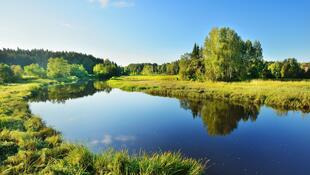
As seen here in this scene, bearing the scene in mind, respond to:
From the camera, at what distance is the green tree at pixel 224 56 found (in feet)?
143

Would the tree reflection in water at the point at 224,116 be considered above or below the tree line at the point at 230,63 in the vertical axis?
below

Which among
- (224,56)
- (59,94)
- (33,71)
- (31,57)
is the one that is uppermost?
(31,57)

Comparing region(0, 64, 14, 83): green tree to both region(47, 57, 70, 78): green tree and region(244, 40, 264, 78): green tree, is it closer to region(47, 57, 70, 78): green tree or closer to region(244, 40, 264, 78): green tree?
region(47, 57, 70, 78): green tree

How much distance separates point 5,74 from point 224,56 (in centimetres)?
4583

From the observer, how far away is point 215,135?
13555 mm

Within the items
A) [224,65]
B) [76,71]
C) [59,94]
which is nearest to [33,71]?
[76,71]

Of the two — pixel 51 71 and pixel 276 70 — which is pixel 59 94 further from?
pixel 276 70

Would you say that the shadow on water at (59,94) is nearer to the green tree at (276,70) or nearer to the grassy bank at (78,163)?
the grassy bank at (78,163)

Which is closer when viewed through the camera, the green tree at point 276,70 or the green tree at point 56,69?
the green tree at point 276,70

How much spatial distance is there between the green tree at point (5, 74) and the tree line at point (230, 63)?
3993 centimetres

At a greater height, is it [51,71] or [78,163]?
[51,71]

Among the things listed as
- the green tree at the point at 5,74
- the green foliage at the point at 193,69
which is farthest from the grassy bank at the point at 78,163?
the green tree at the point at 5,74

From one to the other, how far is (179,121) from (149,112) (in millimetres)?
4597

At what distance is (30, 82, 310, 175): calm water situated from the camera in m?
9.62
